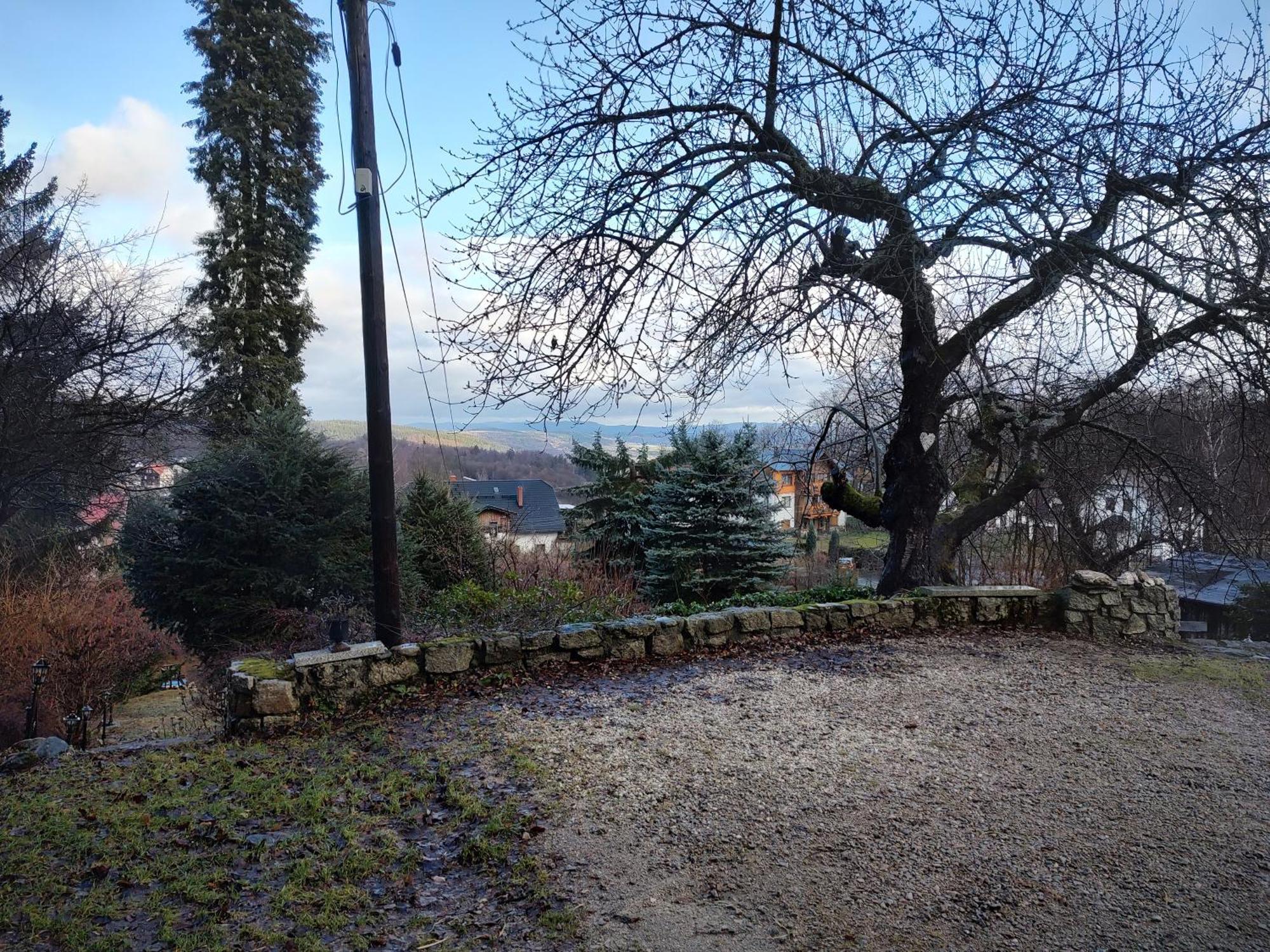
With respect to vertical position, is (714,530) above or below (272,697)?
above

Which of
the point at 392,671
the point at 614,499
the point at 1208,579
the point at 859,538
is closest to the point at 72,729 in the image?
the point at 392,671

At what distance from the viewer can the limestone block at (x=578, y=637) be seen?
5863mm

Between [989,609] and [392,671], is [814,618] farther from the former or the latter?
[392,671]

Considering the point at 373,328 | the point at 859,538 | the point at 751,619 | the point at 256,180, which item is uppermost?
the point at 256,180

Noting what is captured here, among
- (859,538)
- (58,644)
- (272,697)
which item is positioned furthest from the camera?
(859,538)

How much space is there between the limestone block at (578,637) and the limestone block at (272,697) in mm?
1942

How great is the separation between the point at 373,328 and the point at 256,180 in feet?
38.5

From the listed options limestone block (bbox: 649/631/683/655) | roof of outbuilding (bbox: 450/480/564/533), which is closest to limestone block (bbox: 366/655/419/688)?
limestone block (bbox: 649/631/683/655)

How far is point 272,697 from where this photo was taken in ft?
15.4

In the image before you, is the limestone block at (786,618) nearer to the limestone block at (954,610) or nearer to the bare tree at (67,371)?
the limestone block at (954,610)

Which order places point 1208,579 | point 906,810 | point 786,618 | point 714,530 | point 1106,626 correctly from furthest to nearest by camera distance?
point 714,530, point 1208,579, point 1106,626, point 786,618, point 906,810

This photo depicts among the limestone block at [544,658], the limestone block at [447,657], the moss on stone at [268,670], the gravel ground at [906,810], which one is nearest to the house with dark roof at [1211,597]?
the gravel ground at [906,810]

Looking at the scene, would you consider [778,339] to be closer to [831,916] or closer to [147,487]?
[831,916]

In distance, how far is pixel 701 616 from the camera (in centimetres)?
652
